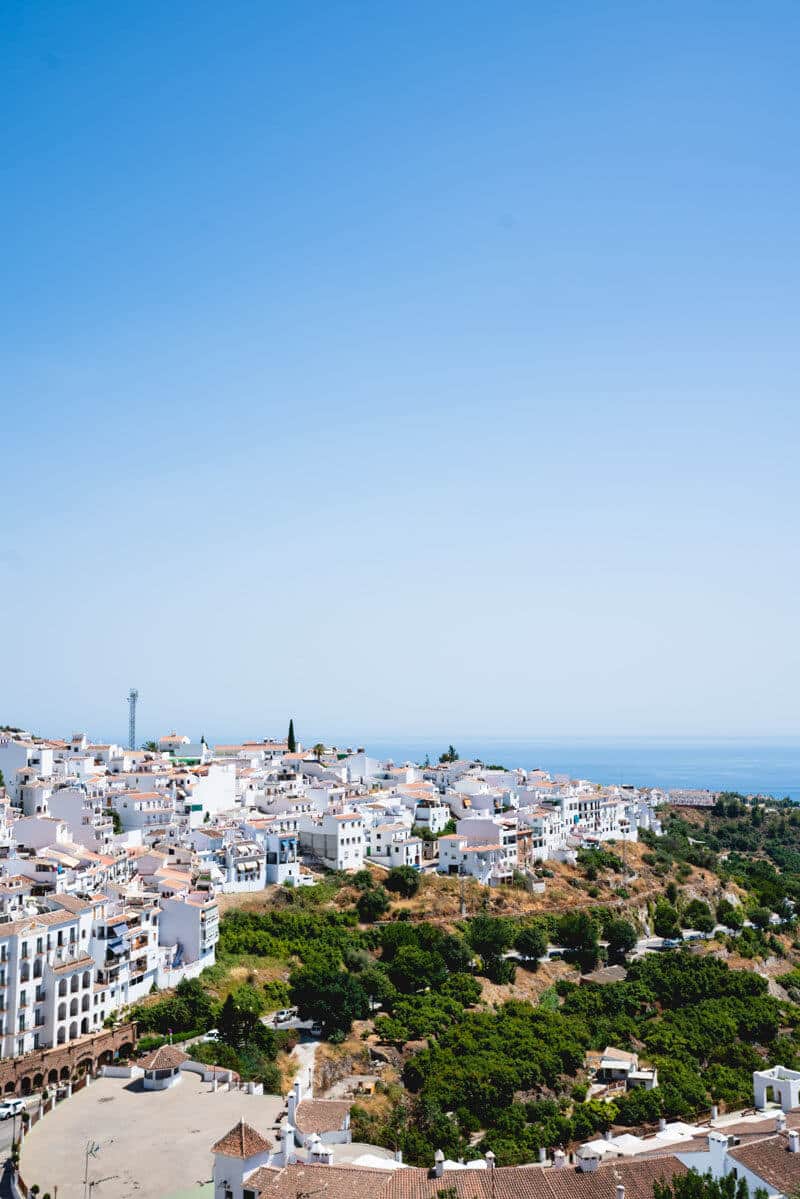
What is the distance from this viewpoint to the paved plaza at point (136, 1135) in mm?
23234

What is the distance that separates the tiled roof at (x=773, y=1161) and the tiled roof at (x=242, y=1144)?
964 centimetres

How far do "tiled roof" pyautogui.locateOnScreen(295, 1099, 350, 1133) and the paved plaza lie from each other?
A: 764 millimetres

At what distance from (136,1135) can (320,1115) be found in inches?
177

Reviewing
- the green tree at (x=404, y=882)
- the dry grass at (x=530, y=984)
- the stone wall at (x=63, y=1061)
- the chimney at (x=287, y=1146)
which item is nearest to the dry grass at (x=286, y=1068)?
the stone wall at (x=63, y=1061)

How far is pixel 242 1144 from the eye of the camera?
21.7m

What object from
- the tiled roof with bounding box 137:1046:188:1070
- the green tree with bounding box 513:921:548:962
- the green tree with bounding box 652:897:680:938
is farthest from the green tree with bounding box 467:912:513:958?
the tiled roof with bounding box 137:1046:188:1070

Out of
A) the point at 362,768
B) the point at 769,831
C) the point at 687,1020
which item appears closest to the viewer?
the point at 687,1020

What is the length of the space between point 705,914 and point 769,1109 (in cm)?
2572

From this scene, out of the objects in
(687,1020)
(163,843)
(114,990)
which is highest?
(163,843)

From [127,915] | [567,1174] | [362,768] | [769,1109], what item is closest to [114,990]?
[127,915]

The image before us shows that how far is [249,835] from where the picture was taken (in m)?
48.8

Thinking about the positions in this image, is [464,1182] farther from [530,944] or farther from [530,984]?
[530,944]

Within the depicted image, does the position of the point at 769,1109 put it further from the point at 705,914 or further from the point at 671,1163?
the point at 705,914

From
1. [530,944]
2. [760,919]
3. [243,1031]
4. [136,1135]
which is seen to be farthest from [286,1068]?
[760,919]
